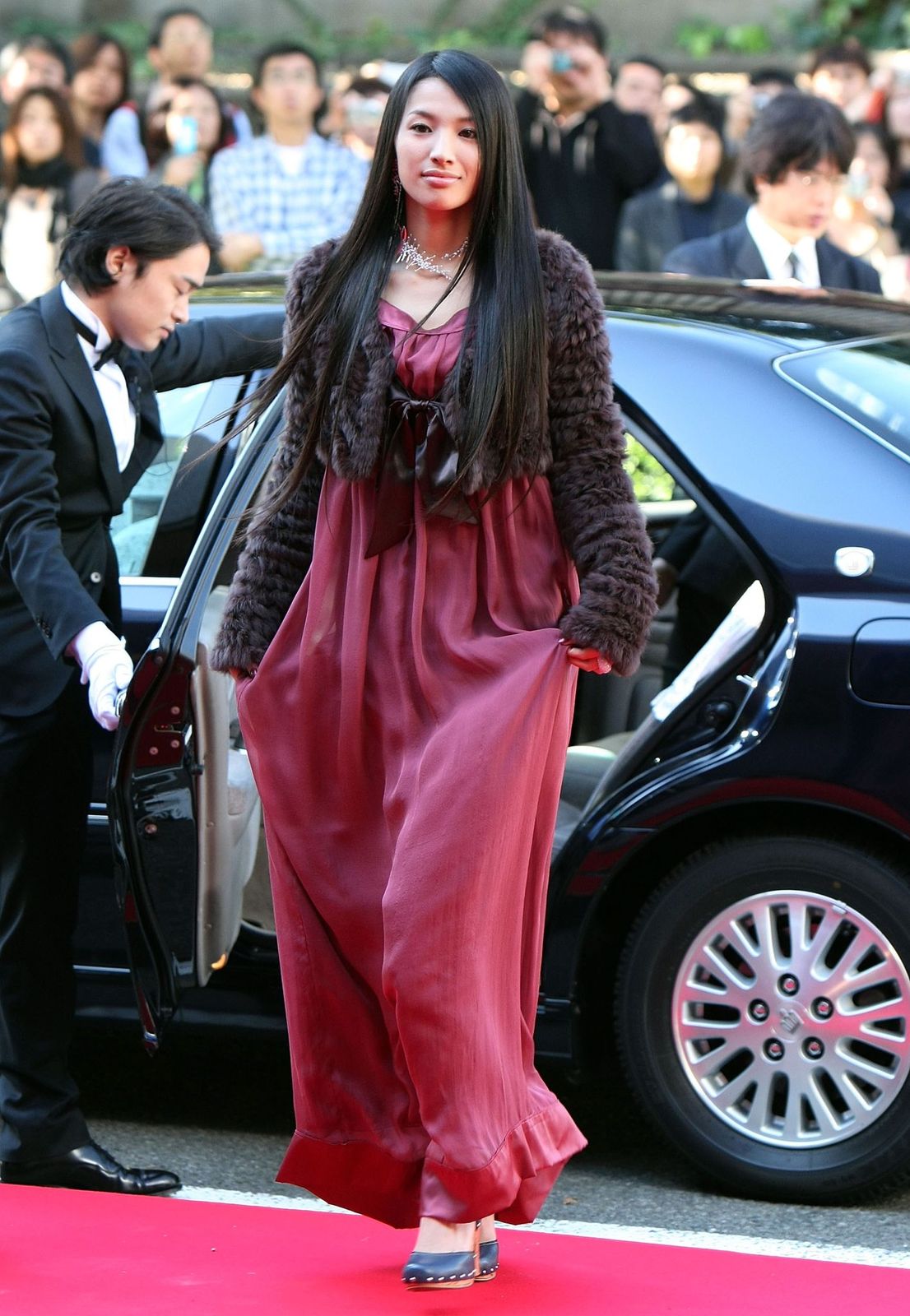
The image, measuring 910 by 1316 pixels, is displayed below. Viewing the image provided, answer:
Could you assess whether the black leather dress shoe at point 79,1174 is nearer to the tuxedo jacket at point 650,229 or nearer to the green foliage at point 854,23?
the tuxedo jacket at point 650,229

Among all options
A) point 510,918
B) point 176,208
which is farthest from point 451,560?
point 176,208

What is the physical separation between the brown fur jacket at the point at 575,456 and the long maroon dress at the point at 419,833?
4 cm

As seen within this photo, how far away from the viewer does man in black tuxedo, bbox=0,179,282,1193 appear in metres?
3.67

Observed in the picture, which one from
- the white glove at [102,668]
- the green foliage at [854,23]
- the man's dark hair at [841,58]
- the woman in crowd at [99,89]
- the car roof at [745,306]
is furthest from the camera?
the green foliage at [854,23]

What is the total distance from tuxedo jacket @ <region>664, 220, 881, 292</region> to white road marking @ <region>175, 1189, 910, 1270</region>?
303 centimetres

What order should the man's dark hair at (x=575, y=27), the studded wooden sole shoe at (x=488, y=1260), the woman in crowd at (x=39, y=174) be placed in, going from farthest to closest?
the woman in crowd at (x=39, y=174) < the man's dark hair at (x=575, y=27) < the studded wooden sole shoe at (x=488, y=1260)

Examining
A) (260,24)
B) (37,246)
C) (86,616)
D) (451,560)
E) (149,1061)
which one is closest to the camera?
(451,560)

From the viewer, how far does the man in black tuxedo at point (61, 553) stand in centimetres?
367

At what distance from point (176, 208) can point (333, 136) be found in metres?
6.44

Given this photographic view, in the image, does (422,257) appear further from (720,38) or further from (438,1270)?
(720,38)

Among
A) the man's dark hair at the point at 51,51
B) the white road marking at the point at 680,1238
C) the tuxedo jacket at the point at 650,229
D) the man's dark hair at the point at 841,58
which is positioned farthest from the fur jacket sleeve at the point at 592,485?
the man's dark hair at the point at 841,58

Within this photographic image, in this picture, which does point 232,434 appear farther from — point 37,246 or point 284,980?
point 37,246

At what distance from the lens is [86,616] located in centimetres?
355

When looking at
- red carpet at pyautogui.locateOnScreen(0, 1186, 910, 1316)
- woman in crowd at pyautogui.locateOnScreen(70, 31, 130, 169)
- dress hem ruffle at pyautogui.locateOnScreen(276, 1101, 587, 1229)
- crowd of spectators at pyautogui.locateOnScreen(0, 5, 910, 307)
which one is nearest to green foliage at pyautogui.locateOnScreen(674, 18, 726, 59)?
crowd of spectators at pyautogui.locateOnScreen(0, 5, 910, 307)
